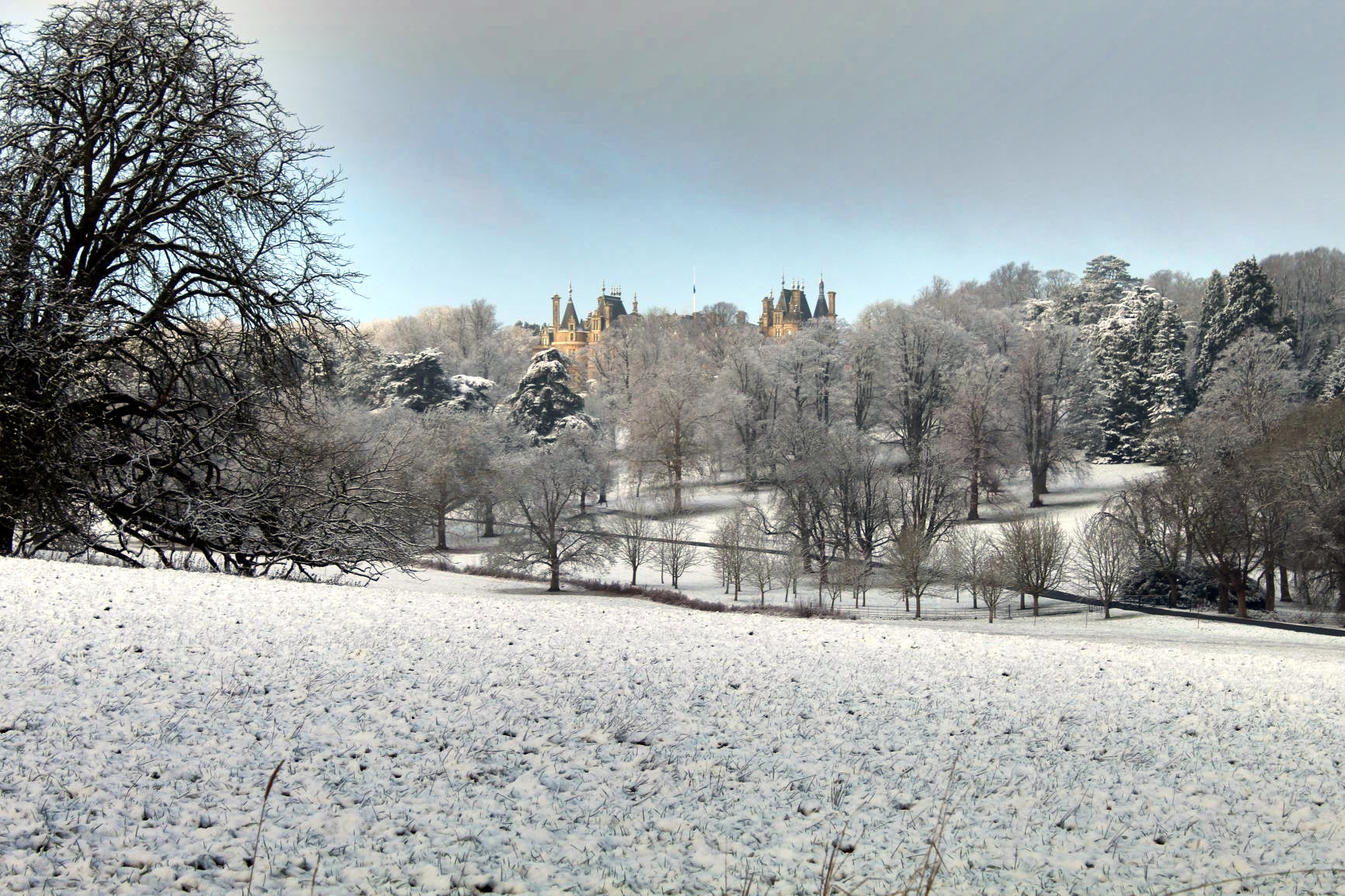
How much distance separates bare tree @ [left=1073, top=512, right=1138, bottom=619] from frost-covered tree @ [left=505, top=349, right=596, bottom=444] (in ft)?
115

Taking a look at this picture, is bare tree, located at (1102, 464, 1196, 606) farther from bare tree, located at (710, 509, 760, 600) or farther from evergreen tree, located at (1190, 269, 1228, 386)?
evergreen tree, located at (1190, 269, 1228, 386)

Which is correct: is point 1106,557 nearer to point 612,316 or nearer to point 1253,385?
point 1253,385

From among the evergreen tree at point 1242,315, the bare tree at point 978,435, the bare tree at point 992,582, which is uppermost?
the evergreen tree at point 1242,315

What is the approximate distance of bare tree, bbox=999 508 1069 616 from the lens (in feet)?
110

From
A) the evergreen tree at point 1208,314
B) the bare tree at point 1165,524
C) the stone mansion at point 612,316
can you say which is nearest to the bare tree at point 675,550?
the bare tree at point 1165,524

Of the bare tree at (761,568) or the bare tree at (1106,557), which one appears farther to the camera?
the bare tree at (761,568)

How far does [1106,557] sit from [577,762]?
3278cm

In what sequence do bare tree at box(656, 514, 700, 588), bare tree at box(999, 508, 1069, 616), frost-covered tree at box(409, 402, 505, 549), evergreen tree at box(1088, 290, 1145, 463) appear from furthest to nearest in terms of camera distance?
evergreen tree at box(1088, 290, 1145, 463) < frost-covered tree at box(409, 402, 505, 549) < bare tree at box(656, 514, 700, 588) < bare tree at box(999, 508, 1069, 616)

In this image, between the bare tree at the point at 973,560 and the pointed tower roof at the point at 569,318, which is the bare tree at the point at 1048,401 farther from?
the pointed tower roof at the point at 569,318

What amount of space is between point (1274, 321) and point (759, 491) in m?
Result: 38.4

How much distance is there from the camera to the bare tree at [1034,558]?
33531mm

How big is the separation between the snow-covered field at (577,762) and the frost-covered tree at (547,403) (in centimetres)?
5104

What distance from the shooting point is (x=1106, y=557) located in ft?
109

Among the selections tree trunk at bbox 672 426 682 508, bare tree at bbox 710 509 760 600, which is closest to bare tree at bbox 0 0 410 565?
bare tree at bbox 710 509 760 600
